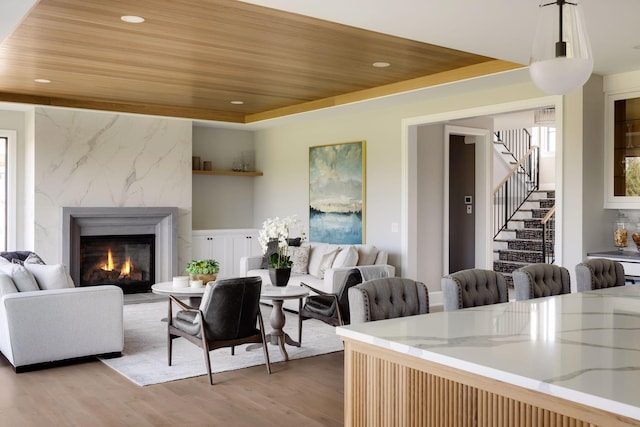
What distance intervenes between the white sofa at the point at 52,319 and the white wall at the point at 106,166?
122 inches

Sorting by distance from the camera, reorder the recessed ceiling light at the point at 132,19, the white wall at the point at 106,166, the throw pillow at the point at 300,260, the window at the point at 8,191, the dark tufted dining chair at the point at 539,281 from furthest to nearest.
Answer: the window at the point at 8,191 → the white wall at the point at 106,166 → the throw pillow at the point at 300,260 → the recessed ceiling light at the point at 132,19 → the dark tufted dining chair at the point at 539,281

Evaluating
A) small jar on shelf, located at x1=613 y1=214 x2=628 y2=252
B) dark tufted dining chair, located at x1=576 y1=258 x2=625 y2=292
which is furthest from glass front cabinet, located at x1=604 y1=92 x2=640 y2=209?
dark tufted dining chair, located at x1=576 y1=258 x2=625 y2=292

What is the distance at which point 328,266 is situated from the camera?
764 centimetres

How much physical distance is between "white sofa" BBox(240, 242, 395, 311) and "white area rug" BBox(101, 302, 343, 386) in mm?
490

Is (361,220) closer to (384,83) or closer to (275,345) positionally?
(384,83)

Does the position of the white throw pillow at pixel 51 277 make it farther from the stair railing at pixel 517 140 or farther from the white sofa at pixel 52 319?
the stair railing at pixel 517 140

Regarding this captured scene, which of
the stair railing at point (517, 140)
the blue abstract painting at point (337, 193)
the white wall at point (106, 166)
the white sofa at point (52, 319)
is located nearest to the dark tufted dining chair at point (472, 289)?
the white sofa at point (52, 319)

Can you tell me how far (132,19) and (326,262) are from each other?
3909 millimetres

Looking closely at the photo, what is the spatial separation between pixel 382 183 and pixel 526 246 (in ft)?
11.9

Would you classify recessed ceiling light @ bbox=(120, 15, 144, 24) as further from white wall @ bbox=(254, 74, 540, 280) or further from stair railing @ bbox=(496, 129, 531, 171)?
stair railing @ bbox=(496, 129, 531, 171)

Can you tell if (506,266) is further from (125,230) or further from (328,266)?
(125,230)

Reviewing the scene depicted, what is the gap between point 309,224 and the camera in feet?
30.8

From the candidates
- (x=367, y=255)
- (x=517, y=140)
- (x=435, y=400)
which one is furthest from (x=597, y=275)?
(x=517, y=140)

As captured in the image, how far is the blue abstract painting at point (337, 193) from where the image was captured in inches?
335
